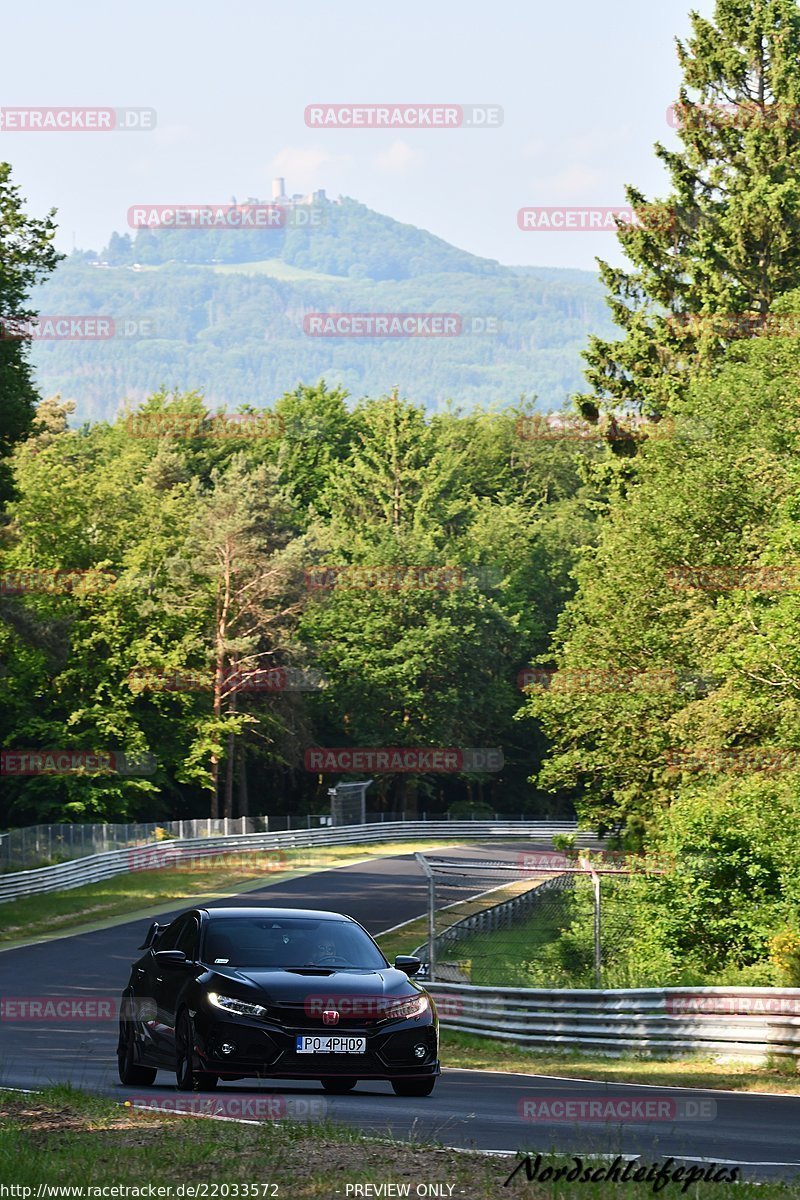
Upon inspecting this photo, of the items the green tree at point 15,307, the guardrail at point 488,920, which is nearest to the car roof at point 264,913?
the guardrail at point 488,920

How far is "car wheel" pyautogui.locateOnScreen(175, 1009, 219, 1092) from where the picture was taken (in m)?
13.5

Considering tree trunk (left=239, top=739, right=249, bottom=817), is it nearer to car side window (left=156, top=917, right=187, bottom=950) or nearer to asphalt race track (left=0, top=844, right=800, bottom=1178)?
asphalt race track (left=0, top=844, right=800, bottom=1178)

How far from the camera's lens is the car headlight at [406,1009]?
13430 mm

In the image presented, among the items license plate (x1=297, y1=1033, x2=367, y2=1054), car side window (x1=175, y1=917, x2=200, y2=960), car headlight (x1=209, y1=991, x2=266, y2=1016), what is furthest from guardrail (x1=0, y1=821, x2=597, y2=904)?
license plate (x1=297, y1=1033, x2=367, y2=1054)

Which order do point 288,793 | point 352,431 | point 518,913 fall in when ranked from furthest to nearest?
1. point 352,431
2. point 288,793
3. point 518,913

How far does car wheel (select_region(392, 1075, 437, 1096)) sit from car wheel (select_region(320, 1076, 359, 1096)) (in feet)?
1.14

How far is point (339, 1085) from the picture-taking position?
1458cm

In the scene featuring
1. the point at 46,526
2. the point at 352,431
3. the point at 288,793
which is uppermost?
the point at 352,431

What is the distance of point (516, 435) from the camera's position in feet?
408

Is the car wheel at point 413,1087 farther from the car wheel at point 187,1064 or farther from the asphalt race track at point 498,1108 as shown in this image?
the car wheel at point 187,1064

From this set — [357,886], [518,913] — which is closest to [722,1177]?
[518,913]

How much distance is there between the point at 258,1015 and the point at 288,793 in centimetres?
8411

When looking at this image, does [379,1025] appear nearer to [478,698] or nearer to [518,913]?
[518,913]

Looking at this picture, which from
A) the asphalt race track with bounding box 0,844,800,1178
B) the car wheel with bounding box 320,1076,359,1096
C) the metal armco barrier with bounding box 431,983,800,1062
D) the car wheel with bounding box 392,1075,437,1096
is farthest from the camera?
the metal armco barrier with bounding box 431,983,800,1062
